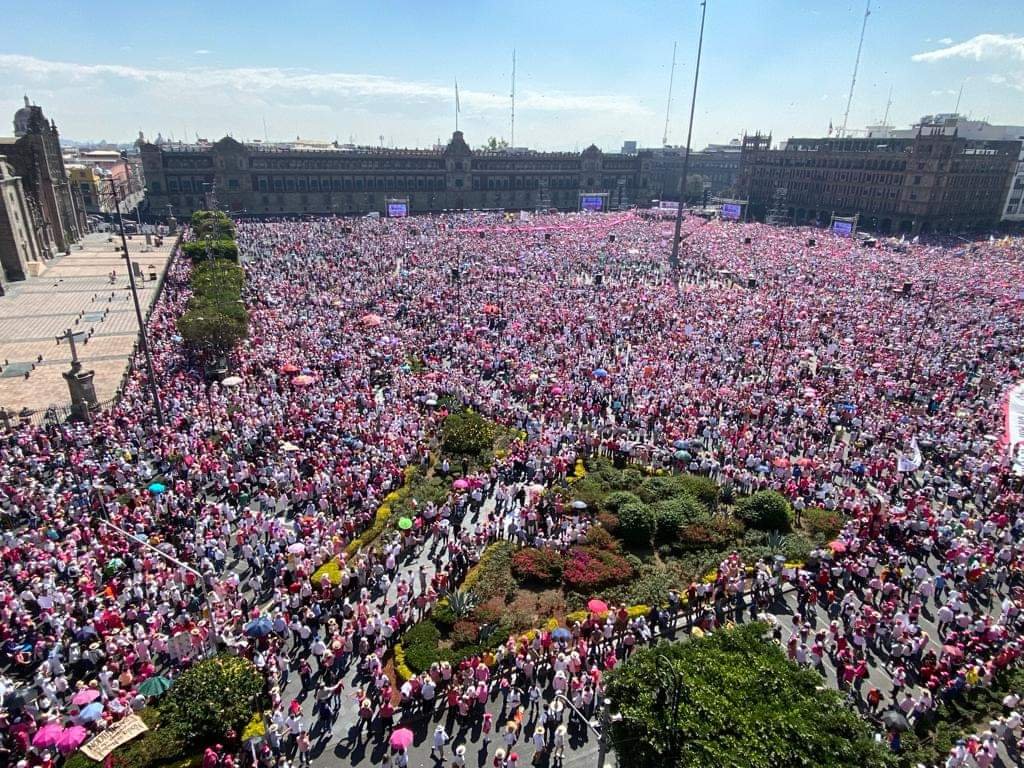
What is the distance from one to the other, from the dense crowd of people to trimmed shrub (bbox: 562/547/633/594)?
892 millimetres

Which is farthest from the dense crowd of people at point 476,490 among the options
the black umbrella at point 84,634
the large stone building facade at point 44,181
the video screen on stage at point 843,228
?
the video screen on stage at point 843,228

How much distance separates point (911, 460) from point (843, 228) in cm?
7099

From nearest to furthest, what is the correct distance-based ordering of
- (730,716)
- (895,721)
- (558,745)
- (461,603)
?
(730,716), (895,721), (558,745), (461,603)

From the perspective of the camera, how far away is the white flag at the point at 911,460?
2314cm

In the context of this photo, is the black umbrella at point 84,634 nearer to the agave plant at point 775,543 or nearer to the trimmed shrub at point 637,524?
the trimmed shrub at point 637,524

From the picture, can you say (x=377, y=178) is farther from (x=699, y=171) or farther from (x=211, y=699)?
(x=211, y=699)

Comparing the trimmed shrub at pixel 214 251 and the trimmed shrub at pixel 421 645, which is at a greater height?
the trimmed shrub at pixel 214 251

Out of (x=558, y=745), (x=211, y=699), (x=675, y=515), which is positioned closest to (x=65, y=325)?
(x=211, y=699)

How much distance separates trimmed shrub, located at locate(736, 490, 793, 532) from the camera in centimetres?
2078

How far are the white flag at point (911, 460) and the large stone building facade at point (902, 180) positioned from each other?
8021 centimetres

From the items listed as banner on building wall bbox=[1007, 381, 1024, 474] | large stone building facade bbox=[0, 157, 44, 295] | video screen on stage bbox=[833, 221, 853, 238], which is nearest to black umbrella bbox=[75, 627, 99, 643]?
banner on building wall bbox=[1007, 381, 1024, 474]

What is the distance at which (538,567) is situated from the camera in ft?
60.8

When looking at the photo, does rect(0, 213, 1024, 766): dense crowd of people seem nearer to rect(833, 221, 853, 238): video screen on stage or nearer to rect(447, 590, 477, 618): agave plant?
rect(447, 590, 477, 618): agave plant

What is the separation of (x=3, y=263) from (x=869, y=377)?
64164 millimetres
